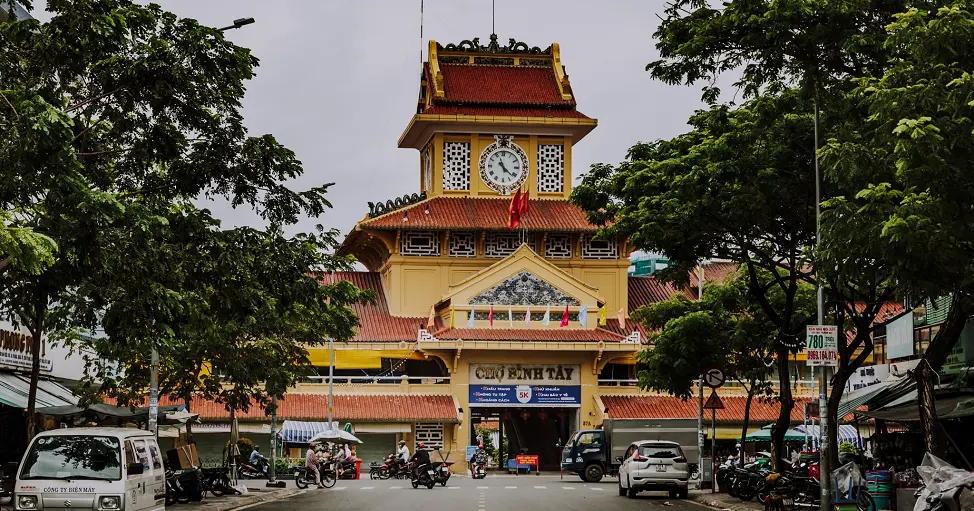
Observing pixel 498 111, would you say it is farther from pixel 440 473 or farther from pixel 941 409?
pixel 941 409

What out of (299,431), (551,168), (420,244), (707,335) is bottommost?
(299,431)

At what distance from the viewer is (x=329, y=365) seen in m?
63.2

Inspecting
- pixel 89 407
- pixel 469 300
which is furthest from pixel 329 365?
pixel 89 407

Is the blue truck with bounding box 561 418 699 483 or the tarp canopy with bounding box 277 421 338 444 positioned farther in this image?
the tarp canopy with bounding box 277 421 338 444

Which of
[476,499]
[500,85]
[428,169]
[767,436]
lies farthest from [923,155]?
[428,169]

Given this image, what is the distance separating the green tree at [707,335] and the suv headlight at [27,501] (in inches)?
871

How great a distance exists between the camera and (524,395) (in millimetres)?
63812

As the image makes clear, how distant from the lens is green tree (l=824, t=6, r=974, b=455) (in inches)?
655

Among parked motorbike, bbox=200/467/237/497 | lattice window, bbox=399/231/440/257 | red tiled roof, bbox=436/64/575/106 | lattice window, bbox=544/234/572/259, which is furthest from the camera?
red tiled roof, bbox=436/64/575/106

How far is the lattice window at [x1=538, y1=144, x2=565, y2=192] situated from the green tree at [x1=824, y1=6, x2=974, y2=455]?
49.7m

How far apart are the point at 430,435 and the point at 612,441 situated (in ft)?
39.8

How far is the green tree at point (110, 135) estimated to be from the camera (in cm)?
1859

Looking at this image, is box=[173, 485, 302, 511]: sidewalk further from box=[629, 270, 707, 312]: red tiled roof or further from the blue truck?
box=[629, 270, 707, 312]: red tiled roof

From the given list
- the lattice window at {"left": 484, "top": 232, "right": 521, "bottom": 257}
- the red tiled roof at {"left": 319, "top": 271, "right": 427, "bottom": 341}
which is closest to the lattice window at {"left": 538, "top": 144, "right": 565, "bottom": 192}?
the lattice window at {"left": 484, "top": 232, "right": 521, "bottom": 257}
